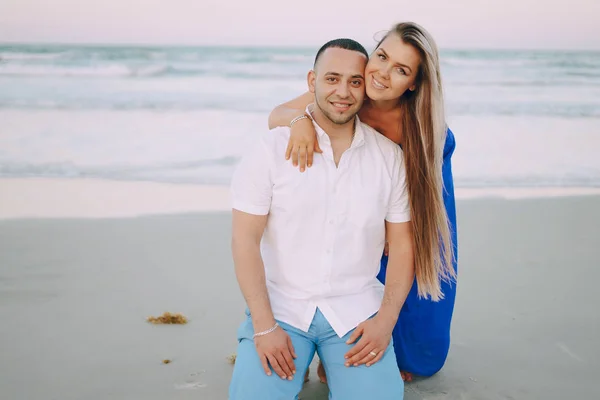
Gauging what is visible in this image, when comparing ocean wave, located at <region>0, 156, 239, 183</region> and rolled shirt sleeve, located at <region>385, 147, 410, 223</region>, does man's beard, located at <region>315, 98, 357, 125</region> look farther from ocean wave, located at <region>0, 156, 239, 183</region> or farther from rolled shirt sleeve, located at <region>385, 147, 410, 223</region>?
ocean wave, located at <region>0, 156, 239, 183</region>

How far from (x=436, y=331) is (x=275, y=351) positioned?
1.05m

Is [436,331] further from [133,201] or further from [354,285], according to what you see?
[133,201]

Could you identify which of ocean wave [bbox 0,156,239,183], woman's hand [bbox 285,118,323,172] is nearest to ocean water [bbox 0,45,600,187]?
ocean wave [bbox 0,156,239,183]

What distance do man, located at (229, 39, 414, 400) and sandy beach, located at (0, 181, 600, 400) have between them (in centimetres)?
60

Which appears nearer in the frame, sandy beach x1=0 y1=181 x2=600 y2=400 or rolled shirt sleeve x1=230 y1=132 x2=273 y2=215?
Result: rolled shirt sleeve x1=230 y1=132 x2=273 y2=215

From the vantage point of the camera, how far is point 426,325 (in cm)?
318

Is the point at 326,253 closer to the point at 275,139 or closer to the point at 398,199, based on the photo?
the point at 398,199

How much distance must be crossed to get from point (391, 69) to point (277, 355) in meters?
1.33

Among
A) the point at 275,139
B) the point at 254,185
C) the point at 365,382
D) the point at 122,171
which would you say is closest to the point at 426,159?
the point at 275,139

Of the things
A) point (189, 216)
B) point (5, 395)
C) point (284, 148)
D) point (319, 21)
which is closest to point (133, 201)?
point (189, 216)

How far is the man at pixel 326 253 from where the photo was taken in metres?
2.55

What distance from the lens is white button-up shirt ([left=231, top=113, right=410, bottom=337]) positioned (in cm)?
264

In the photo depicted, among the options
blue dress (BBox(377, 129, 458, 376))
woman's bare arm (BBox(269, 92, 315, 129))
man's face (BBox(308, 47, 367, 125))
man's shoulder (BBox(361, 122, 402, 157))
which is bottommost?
blue dress (BBox(377, 129, 458, 376))

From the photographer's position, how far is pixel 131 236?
525cm
